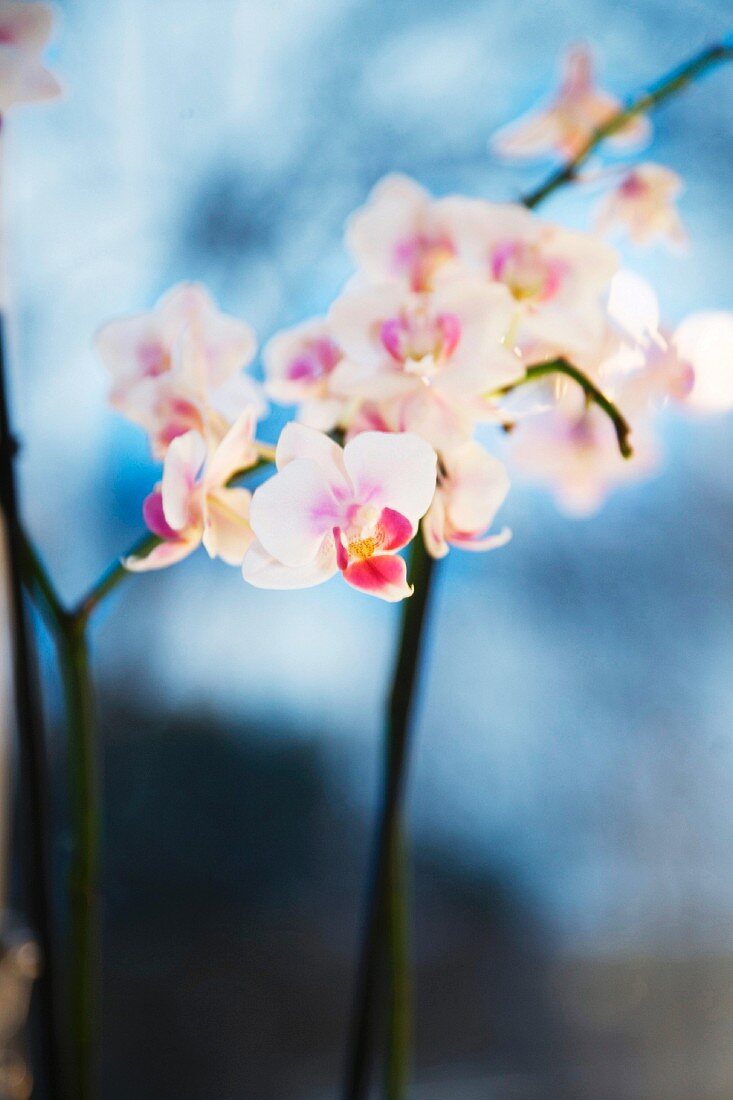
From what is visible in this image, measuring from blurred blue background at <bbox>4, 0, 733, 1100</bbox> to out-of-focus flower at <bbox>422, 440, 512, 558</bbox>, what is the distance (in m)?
0.55

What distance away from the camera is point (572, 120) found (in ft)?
1.56

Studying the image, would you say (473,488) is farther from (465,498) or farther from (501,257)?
(501,257)

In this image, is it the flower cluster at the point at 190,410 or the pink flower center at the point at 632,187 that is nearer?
the flower cluster at the point at 190,410

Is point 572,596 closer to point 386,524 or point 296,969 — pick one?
point 296,969

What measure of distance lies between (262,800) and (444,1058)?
34cm

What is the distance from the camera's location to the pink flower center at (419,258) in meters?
0.37

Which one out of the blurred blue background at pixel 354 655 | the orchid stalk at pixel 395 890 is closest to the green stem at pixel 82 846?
the orchid stalk at pixel 395 890

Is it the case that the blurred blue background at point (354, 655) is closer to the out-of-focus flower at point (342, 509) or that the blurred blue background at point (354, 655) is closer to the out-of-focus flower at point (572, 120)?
the out-of-focus flower at point (572, 120)

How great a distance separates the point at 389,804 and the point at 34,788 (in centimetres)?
15

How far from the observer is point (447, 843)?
0.98 metres

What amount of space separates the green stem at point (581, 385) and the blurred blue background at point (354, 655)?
53cm

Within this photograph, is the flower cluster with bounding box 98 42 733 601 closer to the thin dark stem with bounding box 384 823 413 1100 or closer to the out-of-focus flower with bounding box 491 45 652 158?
the out-of-focus flower with bounding box 491 45 652 158

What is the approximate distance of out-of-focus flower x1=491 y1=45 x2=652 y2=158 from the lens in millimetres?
472

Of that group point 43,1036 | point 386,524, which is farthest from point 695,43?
point 43,1036
